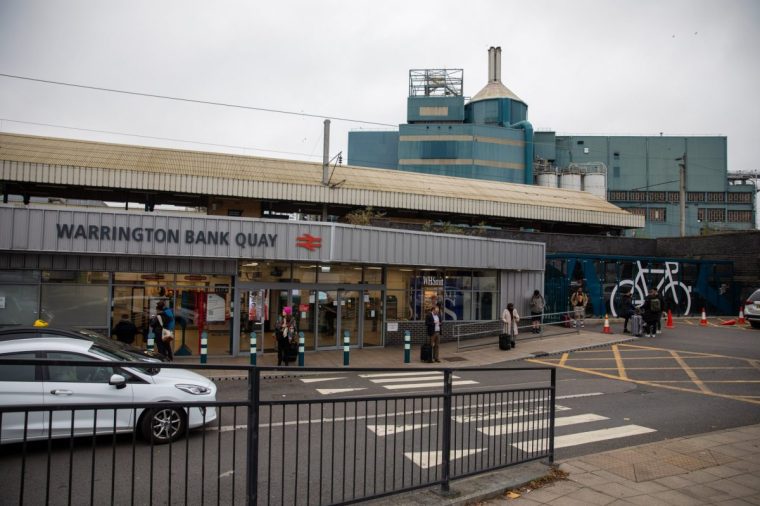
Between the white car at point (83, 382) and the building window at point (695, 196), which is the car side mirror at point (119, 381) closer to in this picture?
the white car at point (83, 382)

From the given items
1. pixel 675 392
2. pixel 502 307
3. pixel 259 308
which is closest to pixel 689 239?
pixel 502 307

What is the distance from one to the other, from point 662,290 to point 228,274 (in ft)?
78.6

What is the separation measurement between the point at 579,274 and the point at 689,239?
12.0m

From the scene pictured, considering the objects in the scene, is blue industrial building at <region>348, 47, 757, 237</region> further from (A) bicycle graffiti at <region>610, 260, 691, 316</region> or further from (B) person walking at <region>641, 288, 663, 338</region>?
(B) person walking at <region>641, 288, 663, 338</region>

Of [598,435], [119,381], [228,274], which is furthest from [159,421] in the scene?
[228,274]

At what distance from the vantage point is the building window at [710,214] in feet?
235

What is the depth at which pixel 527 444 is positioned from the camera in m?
6.69

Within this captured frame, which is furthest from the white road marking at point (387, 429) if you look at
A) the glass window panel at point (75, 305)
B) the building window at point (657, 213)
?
the building window at point (657, 213)

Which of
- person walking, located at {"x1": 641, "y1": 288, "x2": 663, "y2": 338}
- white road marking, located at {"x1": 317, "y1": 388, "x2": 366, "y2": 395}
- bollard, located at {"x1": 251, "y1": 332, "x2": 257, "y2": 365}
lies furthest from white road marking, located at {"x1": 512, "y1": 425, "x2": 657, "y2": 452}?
person walking, located at {"x1": 641, "y1": 288, "x2": 663, "y2": 338}

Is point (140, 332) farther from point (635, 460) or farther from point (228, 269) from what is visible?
point (635, 460)

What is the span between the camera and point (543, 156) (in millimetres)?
66062

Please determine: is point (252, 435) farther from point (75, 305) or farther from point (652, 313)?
point (652, 313)

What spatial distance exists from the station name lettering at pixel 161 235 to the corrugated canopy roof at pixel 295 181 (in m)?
9.59

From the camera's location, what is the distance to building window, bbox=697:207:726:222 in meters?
71.6
